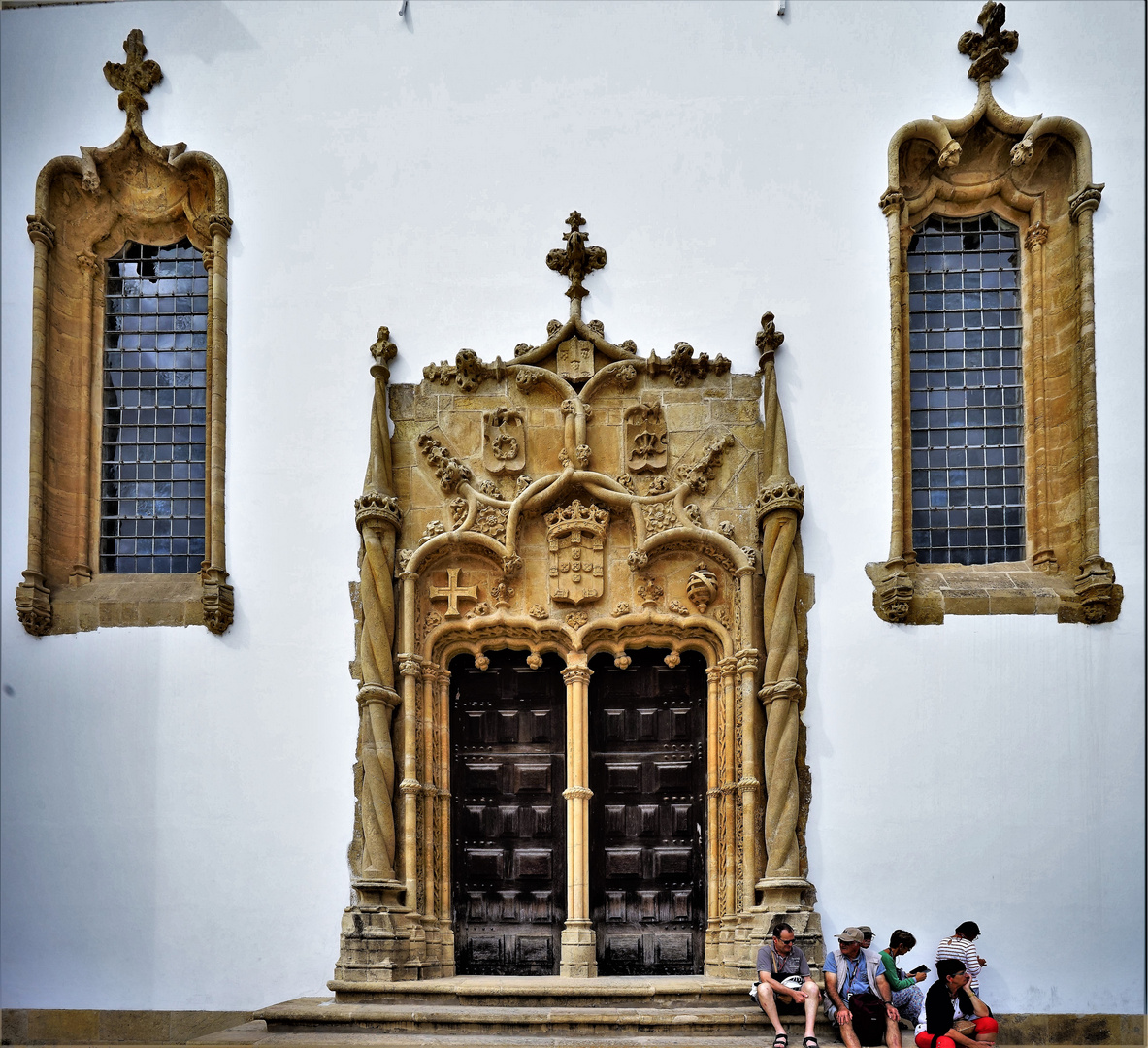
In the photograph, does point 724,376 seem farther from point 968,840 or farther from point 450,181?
point 968,840

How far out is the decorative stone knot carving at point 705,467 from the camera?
36.6 feet

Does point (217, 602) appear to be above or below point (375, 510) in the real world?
below

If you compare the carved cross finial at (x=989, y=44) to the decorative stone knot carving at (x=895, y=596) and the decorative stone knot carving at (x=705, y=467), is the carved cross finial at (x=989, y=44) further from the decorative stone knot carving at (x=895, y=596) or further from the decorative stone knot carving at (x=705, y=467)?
the decorative stone knot carving at (x=895, y=596)

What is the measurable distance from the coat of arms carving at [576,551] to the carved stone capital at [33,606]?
397 cm

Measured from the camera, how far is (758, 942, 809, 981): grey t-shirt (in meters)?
9.46

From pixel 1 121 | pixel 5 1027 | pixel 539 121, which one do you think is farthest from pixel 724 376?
pixel 5 1027

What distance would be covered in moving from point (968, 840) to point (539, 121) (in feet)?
21.3

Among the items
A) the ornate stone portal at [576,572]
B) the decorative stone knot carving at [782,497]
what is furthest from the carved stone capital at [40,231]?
the decorative stone knot carving at [782,497]

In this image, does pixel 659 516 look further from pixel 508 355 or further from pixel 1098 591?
pixel 1098 591

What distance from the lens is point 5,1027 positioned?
10.9 m

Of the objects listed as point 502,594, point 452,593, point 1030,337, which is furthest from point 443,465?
point 1030,337

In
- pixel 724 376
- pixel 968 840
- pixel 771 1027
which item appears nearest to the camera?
pixel 771 1027

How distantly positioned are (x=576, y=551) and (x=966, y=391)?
3.39 meters

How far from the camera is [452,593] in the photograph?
11.2 metres
